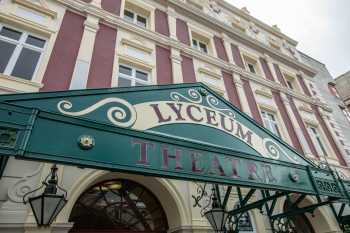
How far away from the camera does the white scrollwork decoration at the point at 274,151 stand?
4258 mm

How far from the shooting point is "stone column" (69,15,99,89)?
619 centimetres

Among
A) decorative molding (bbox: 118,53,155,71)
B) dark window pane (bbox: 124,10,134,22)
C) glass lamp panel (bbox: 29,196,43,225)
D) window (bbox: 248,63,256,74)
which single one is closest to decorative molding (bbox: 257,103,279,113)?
window (bbox: 248,63,256,74)

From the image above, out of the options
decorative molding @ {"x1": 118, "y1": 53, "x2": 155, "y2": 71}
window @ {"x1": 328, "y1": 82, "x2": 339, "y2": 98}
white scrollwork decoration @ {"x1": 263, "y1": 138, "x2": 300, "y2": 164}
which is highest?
window @ {"x1": 328, "y1": 82, "x2": 339, "y2": 98}

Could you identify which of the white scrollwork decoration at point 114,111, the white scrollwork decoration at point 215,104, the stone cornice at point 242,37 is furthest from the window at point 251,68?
the white scrollwork decoration at point 114,111

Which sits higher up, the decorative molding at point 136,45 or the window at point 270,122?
the decorative molding at point 136,45

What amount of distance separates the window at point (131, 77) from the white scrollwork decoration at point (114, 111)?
4346 mm

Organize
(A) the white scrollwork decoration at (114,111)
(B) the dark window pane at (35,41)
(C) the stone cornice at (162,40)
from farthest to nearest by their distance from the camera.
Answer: (C) the stone cornice at (162,40) < (B) the dark window pane at (35,41) < (A) the white scrollwork decoration at (114,111)

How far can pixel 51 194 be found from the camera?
9.61 feet

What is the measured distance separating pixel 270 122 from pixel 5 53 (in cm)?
961

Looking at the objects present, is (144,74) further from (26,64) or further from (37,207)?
(37,207)

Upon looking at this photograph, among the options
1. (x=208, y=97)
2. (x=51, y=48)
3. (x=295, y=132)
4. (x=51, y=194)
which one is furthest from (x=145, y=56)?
(x=295, y=132)

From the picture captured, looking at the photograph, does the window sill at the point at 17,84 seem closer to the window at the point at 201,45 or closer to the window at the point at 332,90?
the window at the point at 201,45

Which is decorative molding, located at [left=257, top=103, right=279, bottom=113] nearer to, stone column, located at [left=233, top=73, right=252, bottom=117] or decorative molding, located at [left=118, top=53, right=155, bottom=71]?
stone column, located at [left=233, top=73, right=252, bottom=117]

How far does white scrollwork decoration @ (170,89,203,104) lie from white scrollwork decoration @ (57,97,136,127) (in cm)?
87
